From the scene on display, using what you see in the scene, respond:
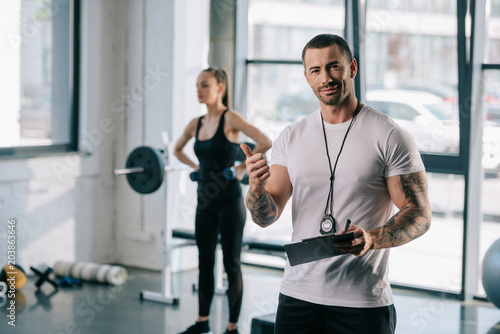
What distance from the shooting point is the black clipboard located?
1445 millimetres

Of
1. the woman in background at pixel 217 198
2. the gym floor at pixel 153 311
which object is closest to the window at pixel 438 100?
the gym floor at pixel 153 311

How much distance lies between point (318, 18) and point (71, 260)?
2.57 meters

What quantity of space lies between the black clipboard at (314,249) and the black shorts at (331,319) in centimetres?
14

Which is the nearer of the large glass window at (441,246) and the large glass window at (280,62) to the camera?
the large glass window at (441,246)

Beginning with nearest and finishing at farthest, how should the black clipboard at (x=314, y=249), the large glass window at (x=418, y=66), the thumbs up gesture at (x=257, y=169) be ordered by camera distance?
the black clipboard at (x=314, y=249) < the thumbs up gesture at (x=257, y=169) < the large glass window at (x=418, y=66)

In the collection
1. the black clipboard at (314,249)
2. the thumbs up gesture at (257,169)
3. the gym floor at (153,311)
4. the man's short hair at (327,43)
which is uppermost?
the man's short hair at (327,43)

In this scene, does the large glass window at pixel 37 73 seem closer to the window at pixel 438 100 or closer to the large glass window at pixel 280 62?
the large glass window at pixel 280 62

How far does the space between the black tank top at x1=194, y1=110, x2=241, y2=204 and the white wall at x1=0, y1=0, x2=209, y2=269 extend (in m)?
1.49

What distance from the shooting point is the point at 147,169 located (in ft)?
13.2

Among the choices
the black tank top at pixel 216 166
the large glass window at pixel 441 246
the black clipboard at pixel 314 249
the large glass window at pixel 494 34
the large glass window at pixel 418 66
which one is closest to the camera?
the black clipboard at pixel 314 249

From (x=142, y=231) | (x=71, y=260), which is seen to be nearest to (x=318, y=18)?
(x=142, y=231)

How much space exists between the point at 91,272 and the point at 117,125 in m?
1.23

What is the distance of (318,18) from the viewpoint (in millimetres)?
4773

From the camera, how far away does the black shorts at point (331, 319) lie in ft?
5.20
